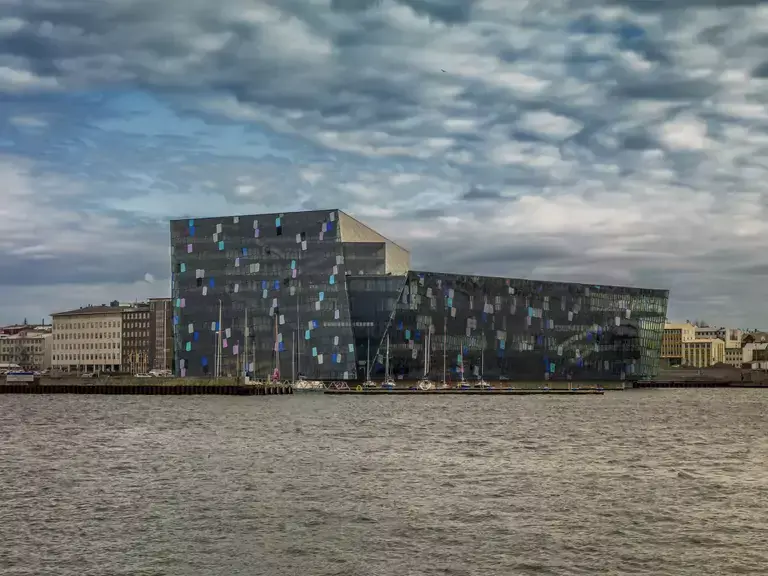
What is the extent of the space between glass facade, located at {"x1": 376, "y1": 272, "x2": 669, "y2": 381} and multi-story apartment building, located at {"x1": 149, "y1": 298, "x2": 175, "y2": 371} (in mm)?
80385

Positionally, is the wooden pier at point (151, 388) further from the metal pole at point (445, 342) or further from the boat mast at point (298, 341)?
the metal pole at point (445, 342)

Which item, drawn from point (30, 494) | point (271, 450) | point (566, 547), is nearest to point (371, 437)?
point (271, 450)

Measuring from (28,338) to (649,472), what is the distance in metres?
180

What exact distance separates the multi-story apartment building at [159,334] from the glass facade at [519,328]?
264 ft

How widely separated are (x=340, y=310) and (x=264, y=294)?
7.25 meters

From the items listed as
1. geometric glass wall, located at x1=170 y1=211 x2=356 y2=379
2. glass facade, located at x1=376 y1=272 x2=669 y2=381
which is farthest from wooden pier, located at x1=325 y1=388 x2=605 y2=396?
geometric glass wall, located at x1=170 y1=211 x2=356 y2=379

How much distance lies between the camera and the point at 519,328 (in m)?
92.9

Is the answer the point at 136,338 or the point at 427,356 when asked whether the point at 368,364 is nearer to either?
the point at 427,356

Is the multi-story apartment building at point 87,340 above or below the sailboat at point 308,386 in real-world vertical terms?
above

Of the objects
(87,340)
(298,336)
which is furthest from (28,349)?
(298,336)

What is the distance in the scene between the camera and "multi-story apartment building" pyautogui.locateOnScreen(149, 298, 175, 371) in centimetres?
16312

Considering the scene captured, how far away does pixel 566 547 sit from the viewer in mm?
17219

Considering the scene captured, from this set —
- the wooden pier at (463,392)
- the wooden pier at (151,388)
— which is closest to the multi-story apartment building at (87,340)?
Result: the wooden pier at (151,388)

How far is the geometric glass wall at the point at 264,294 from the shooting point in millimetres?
84438
